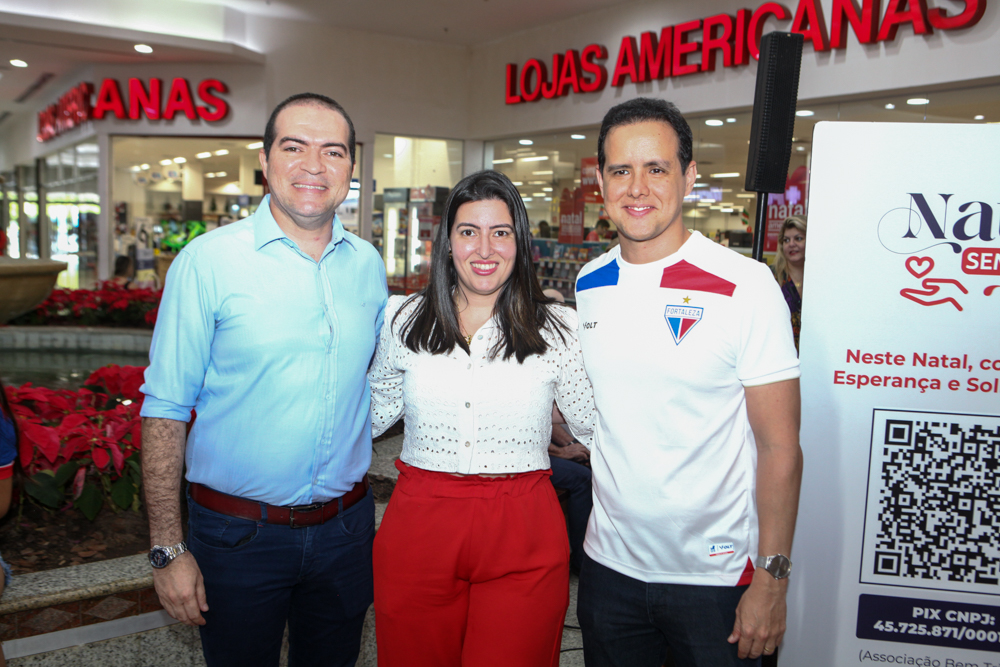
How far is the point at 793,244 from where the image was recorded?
505 cm

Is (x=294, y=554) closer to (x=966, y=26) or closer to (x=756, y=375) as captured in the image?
(x=756, y=375)

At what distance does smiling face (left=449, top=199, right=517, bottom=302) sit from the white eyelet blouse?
0.39 feet

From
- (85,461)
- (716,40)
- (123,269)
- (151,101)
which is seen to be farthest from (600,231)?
(85,461)

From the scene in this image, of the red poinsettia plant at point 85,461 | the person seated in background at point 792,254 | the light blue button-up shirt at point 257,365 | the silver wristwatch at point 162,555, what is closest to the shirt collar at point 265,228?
the light blue button-up shirt at point 257,365

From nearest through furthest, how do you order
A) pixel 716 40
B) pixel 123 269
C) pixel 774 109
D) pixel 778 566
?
1. pixel 778 566
2. pixel 774 109
3. pixel 716 40
4. pixel 123 269

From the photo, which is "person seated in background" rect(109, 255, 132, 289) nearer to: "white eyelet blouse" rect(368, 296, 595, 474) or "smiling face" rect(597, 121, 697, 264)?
"white eyelet blouse" rect(368, 296, 595, 474)

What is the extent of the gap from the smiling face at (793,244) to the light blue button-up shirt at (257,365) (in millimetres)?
3958

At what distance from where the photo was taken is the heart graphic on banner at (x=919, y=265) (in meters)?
2.10

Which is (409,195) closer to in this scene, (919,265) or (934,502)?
(919,265)

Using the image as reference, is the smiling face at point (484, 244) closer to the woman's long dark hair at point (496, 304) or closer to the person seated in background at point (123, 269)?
the woman's long dark hair at point (496, 304)

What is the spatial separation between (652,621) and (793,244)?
12.8 ft

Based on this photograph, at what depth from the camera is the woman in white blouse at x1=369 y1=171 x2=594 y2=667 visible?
1.74 metres

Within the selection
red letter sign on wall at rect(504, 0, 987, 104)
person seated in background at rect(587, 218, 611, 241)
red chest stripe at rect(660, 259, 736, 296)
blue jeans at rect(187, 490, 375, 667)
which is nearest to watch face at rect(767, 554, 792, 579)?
red chest stripe at rect(660, 259, 736, 296)

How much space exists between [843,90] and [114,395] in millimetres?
6862
